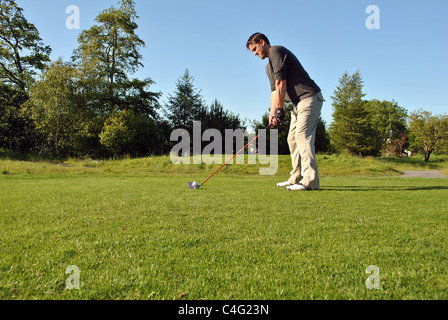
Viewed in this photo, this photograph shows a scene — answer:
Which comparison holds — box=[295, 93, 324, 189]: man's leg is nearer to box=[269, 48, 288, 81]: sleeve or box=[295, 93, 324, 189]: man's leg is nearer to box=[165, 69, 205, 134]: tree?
box=[269, 48, 288, 81]: sleeve

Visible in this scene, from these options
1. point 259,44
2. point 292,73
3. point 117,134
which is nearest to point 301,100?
point 292,73

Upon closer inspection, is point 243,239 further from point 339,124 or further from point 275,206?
point 339,124

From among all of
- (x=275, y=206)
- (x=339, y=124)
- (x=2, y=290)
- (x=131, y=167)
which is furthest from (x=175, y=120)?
(x=2, y=290)

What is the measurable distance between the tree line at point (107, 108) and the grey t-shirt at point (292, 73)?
1657 centimetres

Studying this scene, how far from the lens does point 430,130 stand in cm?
2984

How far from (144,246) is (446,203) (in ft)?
14.9

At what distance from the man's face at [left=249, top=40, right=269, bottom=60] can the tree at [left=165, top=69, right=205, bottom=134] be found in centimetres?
2486

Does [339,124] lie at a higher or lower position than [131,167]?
higher

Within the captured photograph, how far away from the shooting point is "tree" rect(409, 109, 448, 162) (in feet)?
95.5

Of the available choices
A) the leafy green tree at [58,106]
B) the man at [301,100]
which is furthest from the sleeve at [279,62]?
the leafy green tree at [58,106]

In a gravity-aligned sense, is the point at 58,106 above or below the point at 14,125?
above

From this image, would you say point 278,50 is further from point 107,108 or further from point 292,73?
point 107,108

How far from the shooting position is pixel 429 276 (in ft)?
5.14

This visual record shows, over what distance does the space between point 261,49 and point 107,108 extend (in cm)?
2222
